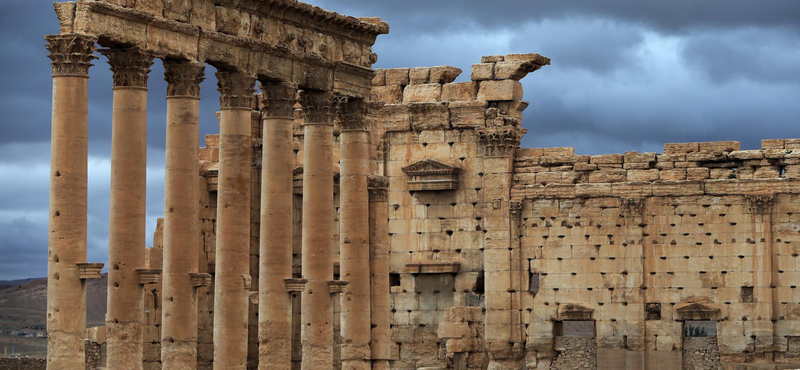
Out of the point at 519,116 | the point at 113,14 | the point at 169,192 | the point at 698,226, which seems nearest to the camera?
the point at 113,14

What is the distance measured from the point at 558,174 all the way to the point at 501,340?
5347 millimetres

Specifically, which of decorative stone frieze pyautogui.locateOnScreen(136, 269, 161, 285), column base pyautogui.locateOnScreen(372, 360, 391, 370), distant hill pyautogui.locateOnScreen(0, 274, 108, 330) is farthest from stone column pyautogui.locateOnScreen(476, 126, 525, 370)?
distant hill pyautogui.locateOnScreen(0, 274, 108, 330)

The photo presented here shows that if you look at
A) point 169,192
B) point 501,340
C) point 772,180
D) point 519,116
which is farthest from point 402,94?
point 169,192

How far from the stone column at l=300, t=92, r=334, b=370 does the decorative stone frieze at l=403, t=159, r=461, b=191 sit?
31.6 ft

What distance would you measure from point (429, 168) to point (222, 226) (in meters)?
14.4

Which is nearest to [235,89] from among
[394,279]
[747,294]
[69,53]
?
[69,53]

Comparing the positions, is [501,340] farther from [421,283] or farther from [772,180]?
[772,180]

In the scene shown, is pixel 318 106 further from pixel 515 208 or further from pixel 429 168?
pixel 515 208

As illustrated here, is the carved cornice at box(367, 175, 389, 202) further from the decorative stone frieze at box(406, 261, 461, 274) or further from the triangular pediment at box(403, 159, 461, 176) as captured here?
the decorative stone frieze at box(406, 261, 461, 274)

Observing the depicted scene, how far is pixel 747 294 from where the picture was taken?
51188mm

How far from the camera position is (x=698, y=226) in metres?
51.9

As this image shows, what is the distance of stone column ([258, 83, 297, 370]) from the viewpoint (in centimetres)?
4247

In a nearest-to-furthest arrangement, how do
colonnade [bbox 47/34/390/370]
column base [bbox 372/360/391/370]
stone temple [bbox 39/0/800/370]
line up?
colonnade [bbox 47/34/390/370] < stone temple [bbox 39/0/800/370] < column base [bbox 372/360/391/370]

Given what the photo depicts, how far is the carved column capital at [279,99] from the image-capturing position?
43344mm
